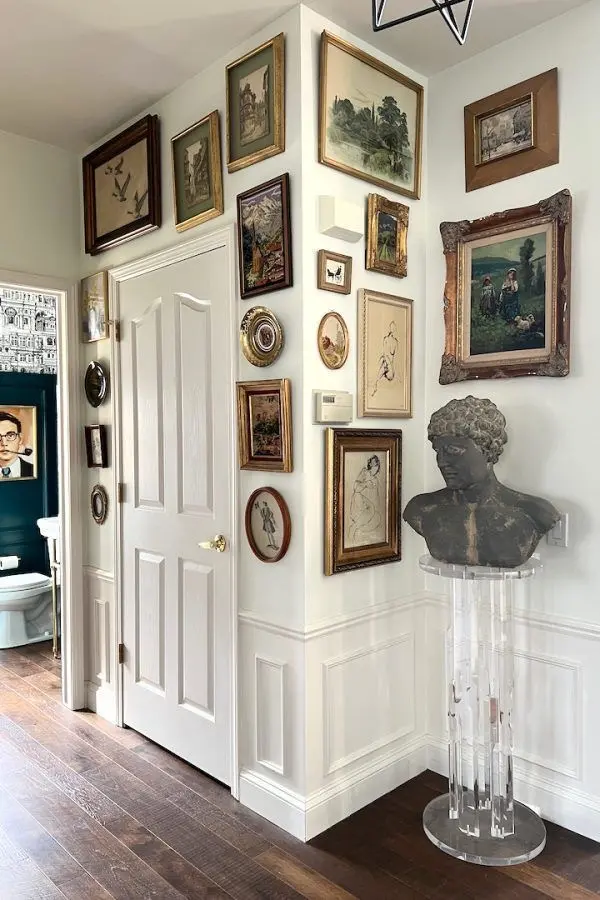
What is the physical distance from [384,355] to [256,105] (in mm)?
1025

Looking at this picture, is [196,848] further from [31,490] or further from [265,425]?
[31,490]

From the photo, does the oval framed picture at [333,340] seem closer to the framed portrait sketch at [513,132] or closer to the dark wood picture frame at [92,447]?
the framed portrait sketch at [513,132]

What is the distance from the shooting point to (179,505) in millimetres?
2928

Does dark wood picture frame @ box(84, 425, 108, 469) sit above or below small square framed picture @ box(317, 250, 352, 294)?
below

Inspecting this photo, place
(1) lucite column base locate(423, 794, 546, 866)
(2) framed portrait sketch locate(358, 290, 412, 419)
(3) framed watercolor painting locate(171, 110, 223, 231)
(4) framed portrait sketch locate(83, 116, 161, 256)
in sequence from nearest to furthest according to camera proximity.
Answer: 1. (1) lucite column base locate(423, 794, 546, 866)
2. (2) framed portrait sketch locate(358, 290, 412, 419)
3. (3) framed watercolor painting locate(171, 110, 223, 231)
4. (4) framed portrait sketch locate(83, 116, 161, 256)

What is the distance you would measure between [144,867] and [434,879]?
937mm

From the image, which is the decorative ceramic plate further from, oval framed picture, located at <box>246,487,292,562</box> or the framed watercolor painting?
oval framed picture, located at <box>246,487,292,562</box>

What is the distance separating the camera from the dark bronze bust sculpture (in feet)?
7.15

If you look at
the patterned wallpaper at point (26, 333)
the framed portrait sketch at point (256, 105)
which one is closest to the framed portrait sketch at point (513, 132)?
the framed portrait sketch at point (256, 105)

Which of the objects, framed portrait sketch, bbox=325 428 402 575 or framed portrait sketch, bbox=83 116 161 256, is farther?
framed portrait sketch, bbox=83 116 161 256

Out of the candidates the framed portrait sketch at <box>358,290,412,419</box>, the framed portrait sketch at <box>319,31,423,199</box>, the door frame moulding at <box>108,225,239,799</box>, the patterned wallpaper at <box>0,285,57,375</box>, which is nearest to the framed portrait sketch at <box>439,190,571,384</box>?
the framed portrait sketch at <box>358,290,412,419</box>

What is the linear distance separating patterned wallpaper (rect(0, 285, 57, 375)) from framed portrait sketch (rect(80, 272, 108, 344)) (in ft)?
6.31

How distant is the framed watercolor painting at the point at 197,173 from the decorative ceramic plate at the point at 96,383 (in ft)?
2.93

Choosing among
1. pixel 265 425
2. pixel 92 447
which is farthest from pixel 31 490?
pixel 265 425
